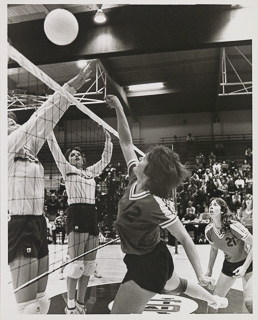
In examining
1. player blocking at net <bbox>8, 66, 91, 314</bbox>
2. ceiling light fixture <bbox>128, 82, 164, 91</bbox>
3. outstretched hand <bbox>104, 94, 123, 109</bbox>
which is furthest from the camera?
ceiling light fixture <bbox>128, 82, 164, 91</bbox>

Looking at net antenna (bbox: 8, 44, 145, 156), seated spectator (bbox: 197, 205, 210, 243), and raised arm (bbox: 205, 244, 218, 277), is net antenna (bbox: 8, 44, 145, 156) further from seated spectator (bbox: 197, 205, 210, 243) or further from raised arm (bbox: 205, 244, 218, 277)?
raised arm (bbox: 205, 244, 218, 277)

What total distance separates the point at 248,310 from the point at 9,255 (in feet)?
5.50

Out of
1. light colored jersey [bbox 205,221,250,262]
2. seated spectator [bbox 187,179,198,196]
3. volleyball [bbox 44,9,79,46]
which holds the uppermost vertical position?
volleyball [bbox 44,9,79,46]

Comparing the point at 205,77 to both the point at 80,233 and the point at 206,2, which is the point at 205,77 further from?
the point at 80,233

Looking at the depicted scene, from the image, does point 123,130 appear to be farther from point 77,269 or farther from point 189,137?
point 77,269

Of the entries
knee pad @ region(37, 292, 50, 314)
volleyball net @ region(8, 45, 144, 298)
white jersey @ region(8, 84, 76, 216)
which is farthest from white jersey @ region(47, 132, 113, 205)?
knee pad @ region(37, 292, 50, 314)

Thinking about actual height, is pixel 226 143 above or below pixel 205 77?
below

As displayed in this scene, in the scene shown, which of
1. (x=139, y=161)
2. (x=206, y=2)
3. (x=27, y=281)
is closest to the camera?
(x=27, y=281)

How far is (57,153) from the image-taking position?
253 centimetres

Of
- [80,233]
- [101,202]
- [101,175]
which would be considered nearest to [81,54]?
[101,175]

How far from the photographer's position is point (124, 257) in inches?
95.7

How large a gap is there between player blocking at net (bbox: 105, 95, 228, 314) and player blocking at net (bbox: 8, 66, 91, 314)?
0.52 metres

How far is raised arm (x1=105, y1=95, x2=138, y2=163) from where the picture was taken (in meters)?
2.50

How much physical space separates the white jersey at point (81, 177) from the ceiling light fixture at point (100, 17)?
0.93m
